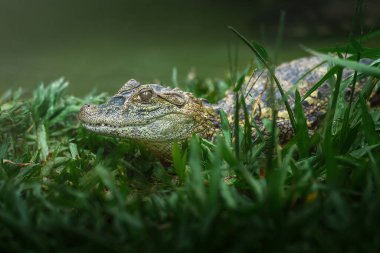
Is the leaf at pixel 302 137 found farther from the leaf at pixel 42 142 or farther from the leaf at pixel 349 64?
the leaf at pixel 42 142

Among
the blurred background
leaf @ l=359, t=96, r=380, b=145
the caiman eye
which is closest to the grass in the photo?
leaf @ l=359, t=96, r=380, b=145

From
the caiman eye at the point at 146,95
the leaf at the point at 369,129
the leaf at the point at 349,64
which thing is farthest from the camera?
the caiman eye at the point at 146,95

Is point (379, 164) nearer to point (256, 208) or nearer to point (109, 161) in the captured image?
point (256, 208)

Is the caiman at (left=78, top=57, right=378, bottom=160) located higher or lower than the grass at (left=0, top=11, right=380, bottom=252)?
higher

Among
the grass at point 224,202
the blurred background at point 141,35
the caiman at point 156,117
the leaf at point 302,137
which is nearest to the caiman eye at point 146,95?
the caiman at point 156,117

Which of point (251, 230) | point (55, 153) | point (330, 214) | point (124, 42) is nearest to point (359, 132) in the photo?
point (330, 214)

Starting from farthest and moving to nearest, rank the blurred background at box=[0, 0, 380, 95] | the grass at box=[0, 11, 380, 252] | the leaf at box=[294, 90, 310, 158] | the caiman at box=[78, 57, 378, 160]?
the blurred background at box=[0, 0, 380, 95] → the caiman at box=[78, 57, 378, 160] → the leaf at box=[294, 90, 310, 158] → the grass at box=[0, 11, 380, 252]

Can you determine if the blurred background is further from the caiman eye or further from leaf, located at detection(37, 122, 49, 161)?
the caiman eye

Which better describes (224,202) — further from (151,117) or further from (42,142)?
(42,142)
